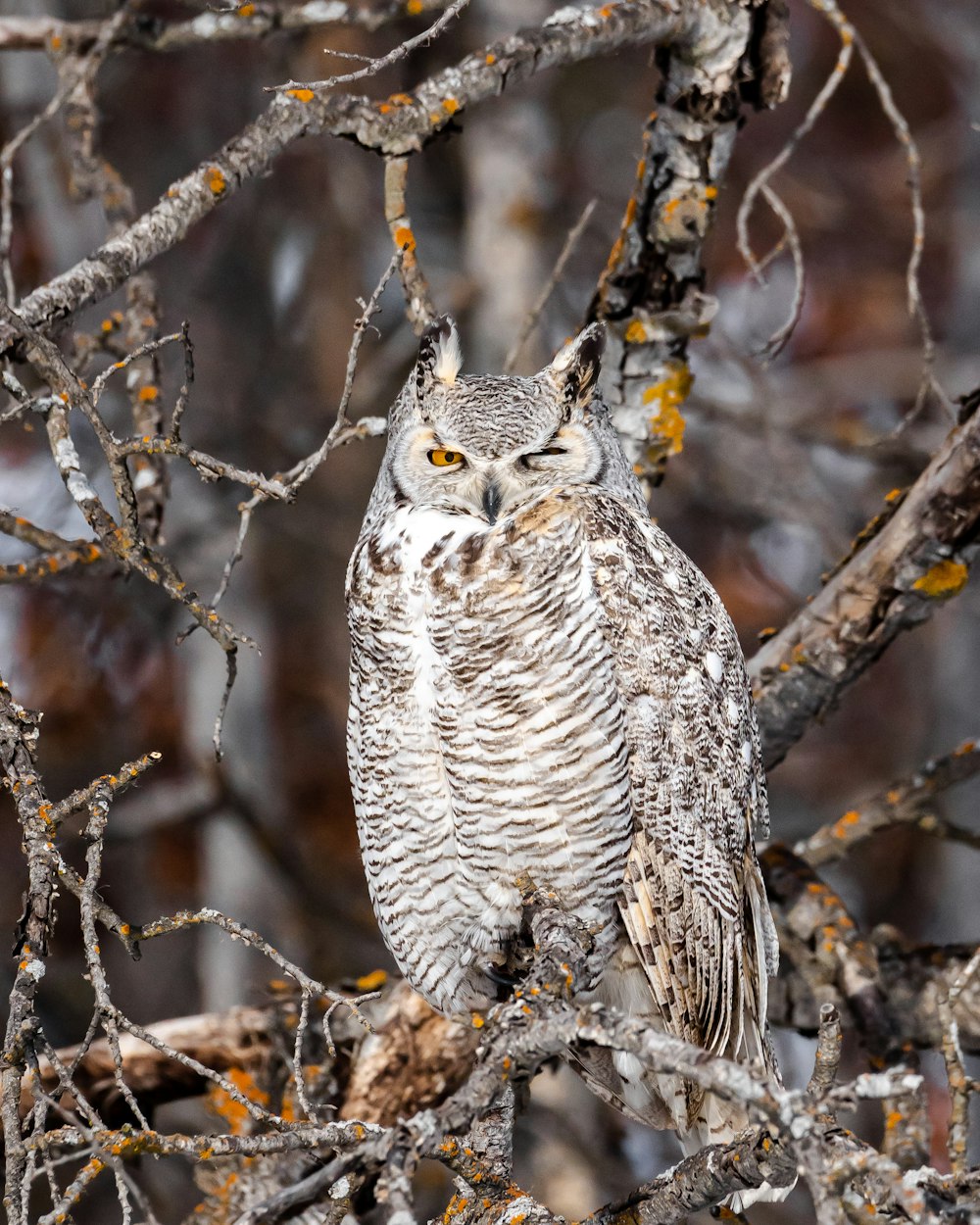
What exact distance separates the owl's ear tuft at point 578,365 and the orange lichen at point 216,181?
79 cm

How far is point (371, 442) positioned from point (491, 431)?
5.12 m

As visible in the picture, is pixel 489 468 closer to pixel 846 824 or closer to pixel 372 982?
pixel 372 982

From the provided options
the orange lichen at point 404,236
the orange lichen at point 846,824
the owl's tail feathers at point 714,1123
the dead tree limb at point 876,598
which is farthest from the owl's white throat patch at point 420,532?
the orange lichen at point 846,824

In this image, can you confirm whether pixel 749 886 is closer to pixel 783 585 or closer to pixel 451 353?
pixel 451 353

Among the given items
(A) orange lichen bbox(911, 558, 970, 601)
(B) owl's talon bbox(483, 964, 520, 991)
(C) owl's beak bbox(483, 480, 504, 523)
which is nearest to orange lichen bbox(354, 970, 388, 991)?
(B) owl's talon bbox(483, 964, 520, 991)

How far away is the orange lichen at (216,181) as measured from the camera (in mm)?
2434

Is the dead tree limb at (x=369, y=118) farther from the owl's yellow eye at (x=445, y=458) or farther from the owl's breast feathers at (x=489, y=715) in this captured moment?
the owl's breast feathers at (x=489, y=715)

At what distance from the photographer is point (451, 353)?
2.81 metres

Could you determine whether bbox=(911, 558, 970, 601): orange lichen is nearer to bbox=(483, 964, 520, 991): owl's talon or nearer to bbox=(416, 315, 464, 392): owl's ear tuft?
bbox=(416, 315, 464, 392): owl's ear tuft

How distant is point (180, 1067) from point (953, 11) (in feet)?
26.0

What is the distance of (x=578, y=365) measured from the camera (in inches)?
111

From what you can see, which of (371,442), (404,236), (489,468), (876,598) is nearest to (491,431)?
(489,468)

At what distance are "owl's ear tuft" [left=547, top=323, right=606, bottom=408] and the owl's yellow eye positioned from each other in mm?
285

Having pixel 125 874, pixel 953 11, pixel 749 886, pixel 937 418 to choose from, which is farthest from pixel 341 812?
pixel 953 11
